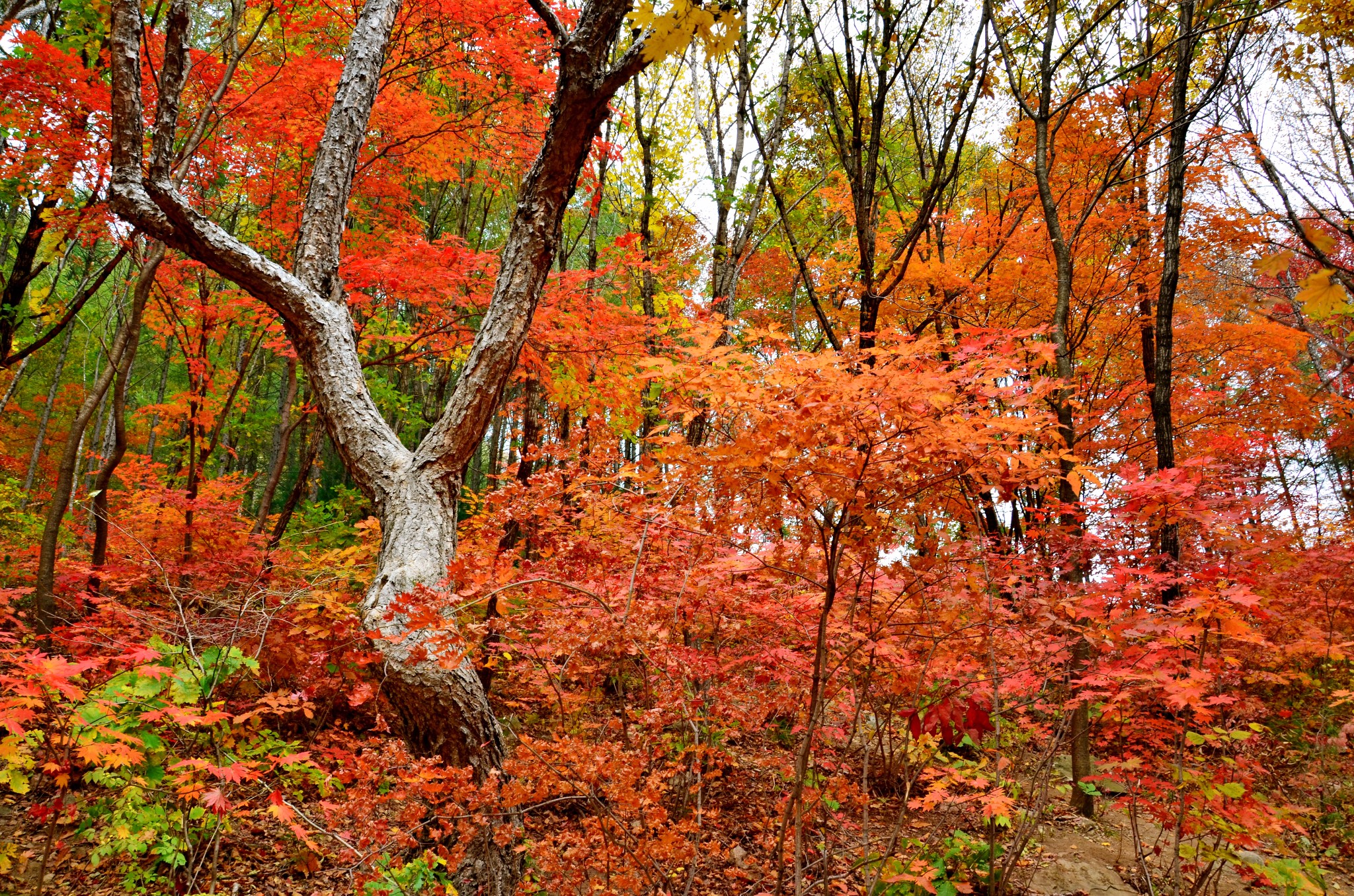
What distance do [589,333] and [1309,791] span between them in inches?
331

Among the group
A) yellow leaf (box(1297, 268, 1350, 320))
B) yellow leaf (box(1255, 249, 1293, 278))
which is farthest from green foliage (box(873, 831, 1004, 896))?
yellow leaf (box(1255, 249, 1293, 278))

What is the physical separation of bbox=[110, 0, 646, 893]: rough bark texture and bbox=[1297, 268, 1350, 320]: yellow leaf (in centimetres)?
278

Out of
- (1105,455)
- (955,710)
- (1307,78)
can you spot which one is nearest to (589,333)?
(955,710)

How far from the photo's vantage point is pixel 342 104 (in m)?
3.77

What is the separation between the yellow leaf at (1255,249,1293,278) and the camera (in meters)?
1.07

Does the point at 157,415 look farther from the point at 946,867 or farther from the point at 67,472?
the point at 946,867

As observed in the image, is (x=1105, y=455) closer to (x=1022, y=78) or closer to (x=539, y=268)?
(x=1022, y=78)

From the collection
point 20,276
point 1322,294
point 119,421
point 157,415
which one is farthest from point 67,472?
point 157,415

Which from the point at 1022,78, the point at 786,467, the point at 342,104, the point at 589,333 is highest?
the point at 1022,78

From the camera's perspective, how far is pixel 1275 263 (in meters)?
1.14

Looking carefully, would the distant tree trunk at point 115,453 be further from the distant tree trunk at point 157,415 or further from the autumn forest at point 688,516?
the distant tree trunk at point 157,415

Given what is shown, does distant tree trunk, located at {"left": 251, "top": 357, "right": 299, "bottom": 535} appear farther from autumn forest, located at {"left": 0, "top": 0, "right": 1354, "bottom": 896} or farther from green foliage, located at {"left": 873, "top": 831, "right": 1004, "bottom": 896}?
green foliage, located at {"left": 873, "top": 831, "right": 1004, "bottom": 896}

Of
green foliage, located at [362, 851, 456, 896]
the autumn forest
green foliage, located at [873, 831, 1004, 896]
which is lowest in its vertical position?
green foliage, located at [873, 831, 1004, 896]

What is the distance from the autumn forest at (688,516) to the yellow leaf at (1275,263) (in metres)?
0.02
